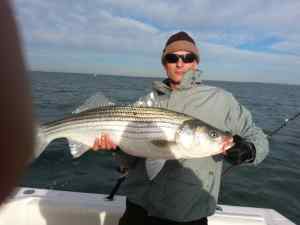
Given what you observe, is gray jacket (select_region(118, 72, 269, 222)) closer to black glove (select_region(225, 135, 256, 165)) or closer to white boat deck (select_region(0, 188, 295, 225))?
black glove (select_region(225, 135, 256, 165))

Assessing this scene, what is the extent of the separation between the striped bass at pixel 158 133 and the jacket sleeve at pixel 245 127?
0.19m

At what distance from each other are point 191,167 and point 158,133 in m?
0.47

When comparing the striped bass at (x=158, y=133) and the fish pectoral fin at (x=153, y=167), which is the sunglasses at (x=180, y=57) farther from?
the fish pectoral fin at (x=153, y=167)

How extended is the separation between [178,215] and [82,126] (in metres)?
1.42

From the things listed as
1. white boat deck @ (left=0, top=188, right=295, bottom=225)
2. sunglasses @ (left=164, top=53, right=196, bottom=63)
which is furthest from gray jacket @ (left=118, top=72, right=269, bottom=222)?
white boat deck @ (left=0, top=188, right=295, bottom=225)

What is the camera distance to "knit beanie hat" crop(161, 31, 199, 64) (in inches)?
163

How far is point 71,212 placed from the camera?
5199 mm

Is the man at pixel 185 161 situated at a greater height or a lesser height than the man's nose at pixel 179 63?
lesser

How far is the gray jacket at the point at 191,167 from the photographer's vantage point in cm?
368

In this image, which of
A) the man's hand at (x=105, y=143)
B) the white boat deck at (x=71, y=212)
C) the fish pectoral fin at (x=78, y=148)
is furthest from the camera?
the white boat deck at (x=71, y=212)

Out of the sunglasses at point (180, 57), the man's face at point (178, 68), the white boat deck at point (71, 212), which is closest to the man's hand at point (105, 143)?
the man's face at point (178, 68)

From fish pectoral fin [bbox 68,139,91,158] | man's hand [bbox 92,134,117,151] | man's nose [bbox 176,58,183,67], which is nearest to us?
man's hand [bbox 92,134,117,151]

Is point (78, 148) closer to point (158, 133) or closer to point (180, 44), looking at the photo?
point (158, 133)

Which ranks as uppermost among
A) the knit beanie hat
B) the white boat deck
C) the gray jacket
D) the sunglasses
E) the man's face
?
the knit beanie hat
